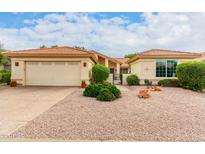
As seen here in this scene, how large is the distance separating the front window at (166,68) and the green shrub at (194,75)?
10.6ft

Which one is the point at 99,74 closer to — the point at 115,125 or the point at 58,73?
the point at 58,73

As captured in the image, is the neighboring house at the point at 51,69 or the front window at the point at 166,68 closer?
the neighboring house at the point at 51,69

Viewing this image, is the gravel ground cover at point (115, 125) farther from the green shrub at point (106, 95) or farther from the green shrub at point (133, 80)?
the green shrub at point (133, 80)

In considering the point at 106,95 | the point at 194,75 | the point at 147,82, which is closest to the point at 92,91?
the point at 106,95

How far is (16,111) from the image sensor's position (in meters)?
7.80

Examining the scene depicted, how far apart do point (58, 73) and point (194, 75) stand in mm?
11272

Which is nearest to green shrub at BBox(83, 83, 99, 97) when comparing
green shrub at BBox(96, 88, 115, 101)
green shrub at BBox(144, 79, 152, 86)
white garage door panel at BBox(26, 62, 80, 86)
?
green shrub at BBox(96, 88, 115, 101)

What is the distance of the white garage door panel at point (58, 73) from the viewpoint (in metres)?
→ 17.4

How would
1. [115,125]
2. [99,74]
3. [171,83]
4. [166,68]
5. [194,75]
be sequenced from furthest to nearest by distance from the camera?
1. [166,68]
2. [99,74]
3. [171,83]
4. [194,75]
5. [115,125]

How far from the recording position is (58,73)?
57.1 ft

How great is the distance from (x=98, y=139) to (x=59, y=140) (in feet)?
3.07

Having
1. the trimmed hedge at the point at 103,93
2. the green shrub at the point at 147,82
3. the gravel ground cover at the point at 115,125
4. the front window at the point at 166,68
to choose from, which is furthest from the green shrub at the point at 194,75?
the gravel ground cover at the point at 115,125
